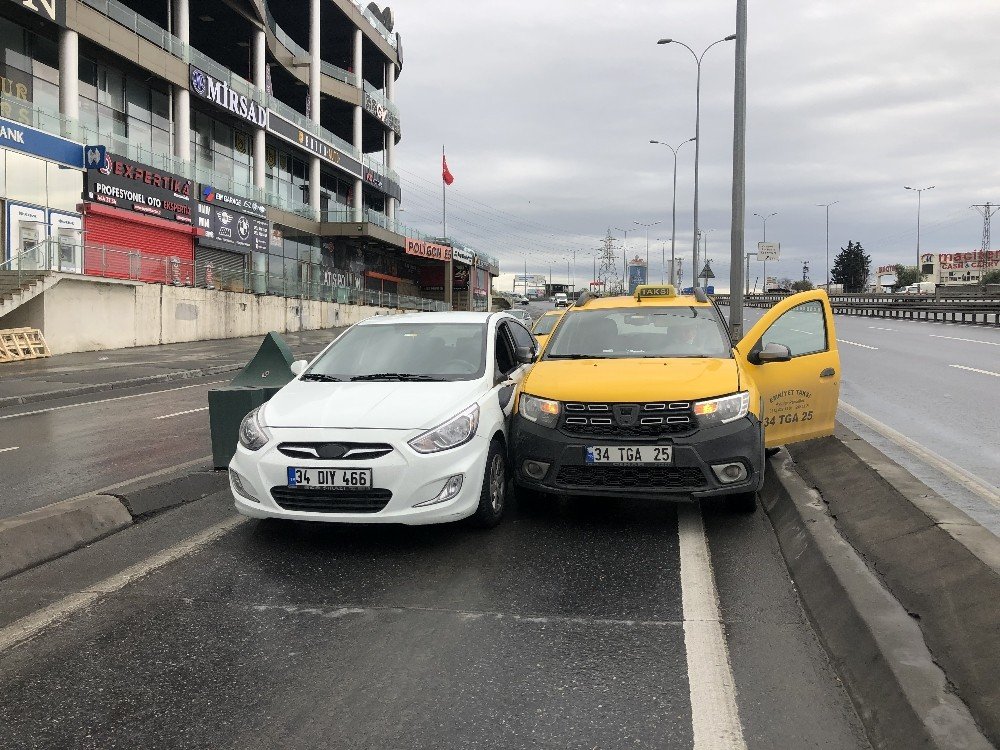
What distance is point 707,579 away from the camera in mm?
4664

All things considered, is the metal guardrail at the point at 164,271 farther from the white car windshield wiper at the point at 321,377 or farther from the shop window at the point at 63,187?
the white car windshield wiper at the point at 321,377

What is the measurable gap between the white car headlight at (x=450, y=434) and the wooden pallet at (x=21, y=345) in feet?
62.4

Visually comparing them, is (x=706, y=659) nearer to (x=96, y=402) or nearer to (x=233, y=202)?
(x=96, y=402)

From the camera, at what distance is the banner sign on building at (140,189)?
92.6ft

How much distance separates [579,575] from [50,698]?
2662 mm

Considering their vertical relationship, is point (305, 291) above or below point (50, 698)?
above

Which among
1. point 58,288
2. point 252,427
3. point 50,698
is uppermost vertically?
point 58,288

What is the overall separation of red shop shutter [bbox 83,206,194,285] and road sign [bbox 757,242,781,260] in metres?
45.6

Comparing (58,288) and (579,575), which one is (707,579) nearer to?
(579,575)

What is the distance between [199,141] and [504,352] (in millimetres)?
34660

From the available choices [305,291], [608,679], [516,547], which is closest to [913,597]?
[608,679]

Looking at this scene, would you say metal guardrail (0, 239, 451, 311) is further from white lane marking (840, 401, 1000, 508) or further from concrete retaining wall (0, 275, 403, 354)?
white lane marking (840, 401, 1000, 508)

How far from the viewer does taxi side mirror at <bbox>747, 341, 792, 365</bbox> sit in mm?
6484

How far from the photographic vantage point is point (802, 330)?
7047 mm
